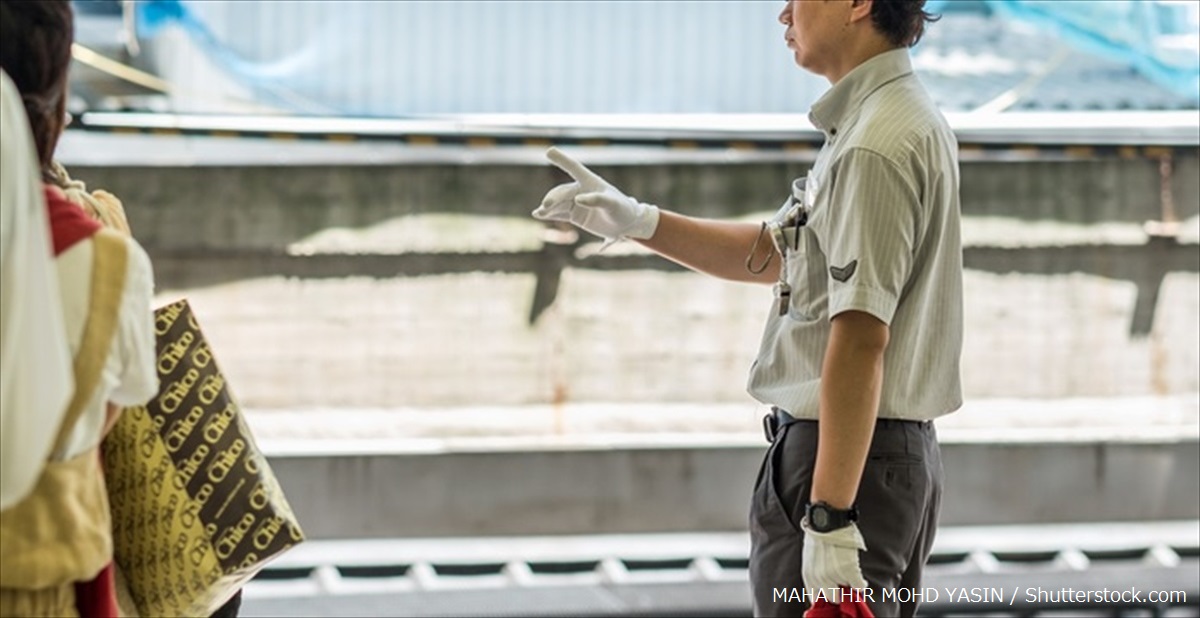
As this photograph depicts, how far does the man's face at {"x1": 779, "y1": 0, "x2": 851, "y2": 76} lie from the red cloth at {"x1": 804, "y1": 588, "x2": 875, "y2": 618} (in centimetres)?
81

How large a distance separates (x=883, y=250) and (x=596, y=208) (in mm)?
689

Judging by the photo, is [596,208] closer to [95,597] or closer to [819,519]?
[819,519]

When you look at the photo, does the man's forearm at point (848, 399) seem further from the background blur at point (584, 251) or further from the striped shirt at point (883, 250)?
the background blur at point (584, 251)

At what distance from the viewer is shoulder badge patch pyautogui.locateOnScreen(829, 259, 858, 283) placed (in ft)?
6.72

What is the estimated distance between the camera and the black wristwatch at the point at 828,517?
2059 mm

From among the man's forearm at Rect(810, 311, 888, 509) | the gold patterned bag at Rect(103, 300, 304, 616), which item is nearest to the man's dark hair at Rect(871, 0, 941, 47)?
the man's forearm at Rect(810, 311, 888, 509)

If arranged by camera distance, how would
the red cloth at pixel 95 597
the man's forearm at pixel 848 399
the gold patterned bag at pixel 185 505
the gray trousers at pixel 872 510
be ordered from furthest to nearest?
the gray trousers at pixel 872 510
the man's forearm at pixel 848 399
the gold patterned bag at pixel 185 505
the red cloth at pixel 95 597

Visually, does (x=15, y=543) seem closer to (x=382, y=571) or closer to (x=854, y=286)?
(x=854, y=286)

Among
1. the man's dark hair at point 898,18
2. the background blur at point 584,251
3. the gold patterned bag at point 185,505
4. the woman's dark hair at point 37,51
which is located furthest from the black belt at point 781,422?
the background blur at point 584,251

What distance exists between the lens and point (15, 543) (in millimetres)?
1479

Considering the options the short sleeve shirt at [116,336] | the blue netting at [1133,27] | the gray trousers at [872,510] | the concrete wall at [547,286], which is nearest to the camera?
the short sleeve shirt at [116,336]

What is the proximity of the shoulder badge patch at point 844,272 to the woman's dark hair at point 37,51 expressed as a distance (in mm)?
1068

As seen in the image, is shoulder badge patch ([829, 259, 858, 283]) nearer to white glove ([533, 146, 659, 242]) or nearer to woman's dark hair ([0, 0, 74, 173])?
white glove ([533, 146, 659, 242])

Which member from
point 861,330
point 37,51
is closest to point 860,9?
point 861,330
